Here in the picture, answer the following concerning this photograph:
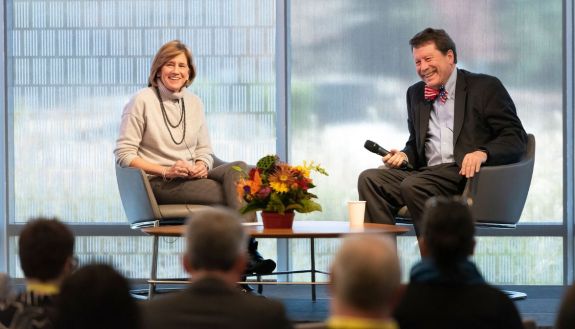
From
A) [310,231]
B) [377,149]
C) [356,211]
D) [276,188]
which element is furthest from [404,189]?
[310,231]

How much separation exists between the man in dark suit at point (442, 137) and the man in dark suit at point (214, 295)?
3.14 metres

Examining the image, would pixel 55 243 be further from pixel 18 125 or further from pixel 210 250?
pixel 18 125

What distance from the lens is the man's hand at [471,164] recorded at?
17.1 feet

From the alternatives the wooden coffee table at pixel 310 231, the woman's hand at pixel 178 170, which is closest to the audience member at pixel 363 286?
the wooden coffee table at pixel 310 231

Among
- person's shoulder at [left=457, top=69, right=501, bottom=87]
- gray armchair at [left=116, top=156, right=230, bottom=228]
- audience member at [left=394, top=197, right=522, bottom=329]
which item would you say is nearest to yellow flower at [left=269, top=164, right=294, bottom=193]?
gray armchair at [left=116, top=156, right=230, bottom=228]

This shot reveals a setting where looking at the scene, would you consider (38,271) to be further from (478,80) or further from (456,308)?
(478,80)

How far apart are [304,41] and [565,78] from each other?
1.72 metres

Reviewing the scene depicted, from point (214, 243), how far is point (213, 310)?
0.55 ft

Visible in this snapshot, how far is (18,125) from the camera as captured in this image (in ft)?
23.5

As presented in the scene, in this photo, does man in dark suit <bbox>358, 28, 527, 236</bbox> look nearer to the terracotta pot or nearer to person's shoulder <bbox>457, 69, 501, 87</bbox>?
person's shoulder <bbox>457, 69, 501, 87</bbox>

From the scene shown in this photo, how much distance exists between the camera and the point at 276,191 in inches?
187

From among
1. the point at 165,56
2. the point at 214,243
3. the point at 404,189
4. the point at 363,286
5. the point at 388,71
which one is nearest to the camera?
the point at 363,286

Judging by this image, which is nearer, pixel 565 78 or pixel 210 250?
pixel 210 250

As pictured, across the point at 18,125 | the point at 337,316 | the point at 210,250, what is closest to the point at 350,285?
the point at 337,316
